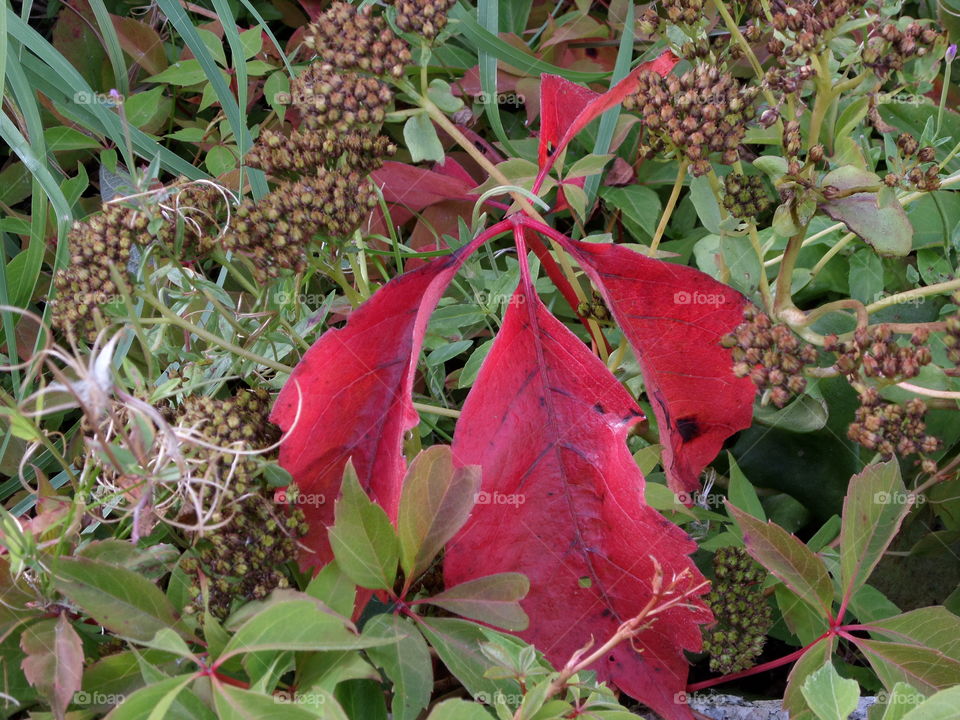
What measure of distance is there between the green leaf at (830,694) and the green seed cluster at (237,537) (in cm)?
56

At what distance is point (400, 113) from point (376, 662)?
2.09 feet

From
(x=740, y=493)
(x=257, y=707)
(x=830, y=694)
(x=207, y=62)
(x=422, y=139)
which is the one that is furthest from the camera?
(x=207, y=62)

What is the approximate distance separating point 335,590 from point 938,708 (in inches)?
23.5

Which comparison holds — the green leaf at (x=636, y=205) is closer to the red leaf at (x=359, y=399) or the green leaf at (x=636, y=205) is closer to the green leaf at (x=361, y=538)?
the red leaf at (x=359, y=399)

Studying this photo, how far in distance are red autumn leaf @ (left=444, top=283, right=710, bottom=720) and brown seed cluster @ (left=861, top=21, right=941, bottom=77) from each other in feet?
1.56

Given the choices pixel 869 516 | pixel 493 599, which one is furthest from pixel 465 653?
pixel 869 516

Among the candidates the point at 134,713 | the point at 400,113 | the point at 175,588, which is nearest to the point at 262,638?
the point at 134,713

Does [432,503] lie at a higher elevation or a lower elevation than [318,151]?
lower

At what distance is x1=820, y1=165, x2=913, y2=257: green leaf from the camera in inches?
40.7

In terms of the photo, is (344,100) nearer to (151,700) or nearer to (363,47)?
(363,47)

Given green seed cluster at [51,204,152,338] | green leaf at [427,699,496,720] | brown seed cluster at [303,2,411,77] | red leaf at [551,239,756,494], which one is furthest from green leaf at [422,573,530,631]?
brown seed cluster at [303,2,411,77]

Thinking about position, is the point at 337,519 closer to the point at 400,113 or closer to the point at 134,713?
the point at 134,713

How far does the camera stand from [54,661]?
0.96m

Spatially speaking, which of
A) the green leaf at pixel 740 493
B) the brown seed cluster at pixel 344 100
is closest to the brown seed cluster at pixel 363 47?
the brown seed cluster at pixel 344 100
